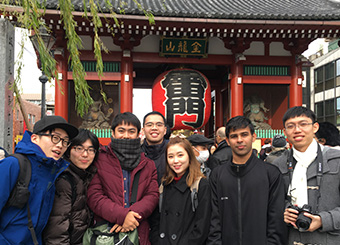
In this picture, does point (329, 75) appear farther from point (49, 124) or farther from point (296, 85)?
point (49, 124)

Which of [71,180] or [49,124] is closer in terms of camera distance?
[49,124]

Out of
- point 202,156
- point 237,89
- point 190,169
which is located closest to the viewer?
point 190,169

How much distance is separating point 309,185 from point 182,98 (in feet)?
21.5

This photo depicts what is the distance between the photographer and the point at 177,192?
7.97 feet

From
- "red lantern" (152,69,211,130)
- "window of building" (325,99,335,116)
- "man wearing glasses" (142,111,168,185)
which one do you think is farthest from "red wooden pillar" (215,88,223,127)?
"window of building" (325,99,335,116)

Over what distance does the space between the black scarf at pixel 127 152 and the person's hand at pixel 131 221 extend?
394 mm

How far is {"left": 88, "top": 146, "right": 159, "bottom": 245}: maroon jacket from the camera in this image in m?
2.36

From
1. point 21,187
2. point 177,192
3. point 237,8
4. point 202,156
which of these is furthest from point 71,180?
point 237,8

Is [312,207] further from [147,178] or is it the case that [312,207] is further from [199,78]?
[199,78]

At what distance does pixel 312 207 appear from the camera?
2.10m

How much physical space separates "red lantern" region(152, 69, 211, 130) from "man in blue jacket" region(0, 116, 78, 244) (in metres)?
6.34

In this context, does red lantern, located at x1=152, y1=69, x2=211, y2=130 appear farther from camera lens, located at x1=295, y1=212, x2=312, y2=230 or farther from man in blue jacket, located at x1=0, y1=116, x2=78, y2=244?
camera lens, located at x1=295, y1=212, x2=312, y2=230

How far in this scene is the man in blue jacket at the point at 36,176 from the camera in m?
1.94

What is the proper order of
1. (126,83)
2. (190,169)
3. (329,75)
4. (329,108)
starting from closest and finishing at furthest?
1. (190,169)
2. (126,83)
3. (329,75)
4. (329,108)
